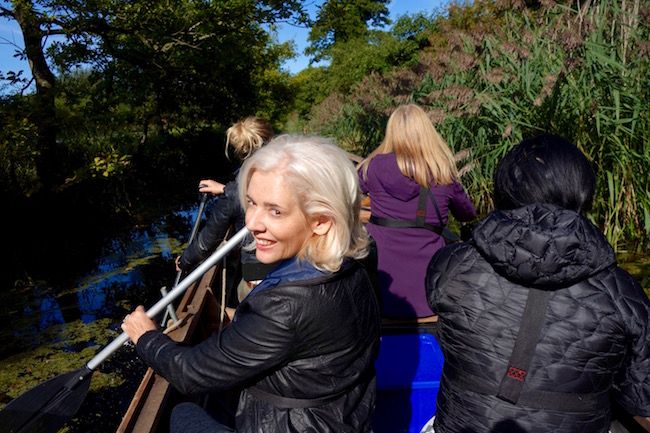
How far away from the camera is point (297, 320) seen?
46.3 inches

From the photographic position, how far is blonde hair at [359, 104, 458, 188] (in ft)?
8.47

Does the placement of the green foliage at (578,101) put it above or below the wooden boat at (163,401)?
above

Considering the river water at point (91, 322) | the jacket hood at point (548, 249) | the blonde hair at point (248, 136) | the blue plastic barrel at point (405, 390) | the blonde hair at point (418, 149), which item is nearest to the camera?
the jacket hood at point (548, 249)

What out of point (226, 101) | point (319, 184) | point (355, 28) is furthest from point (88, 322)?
point (355, 28)

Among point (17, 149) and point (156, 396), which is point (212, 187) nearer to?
point (156, 396)

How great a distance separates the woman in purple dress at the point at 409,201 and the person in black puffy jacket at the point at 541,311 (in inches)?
49.0

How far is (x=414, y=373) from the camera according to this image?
202cm

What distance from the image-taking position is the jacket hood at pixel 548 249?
112 cm

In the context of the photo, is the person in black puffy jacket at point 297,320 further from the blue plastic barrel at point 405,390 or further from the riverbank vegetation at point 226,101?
the riverbank vegetation at point 226,101

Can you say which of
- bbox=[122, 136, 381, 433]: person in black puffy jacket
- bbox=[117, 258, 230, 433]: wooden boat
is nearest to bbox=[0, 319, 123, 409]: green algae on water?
bbox=[117, 258, 230, 433]: wooden boat

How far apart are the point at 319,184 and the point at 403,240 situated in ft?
5.10

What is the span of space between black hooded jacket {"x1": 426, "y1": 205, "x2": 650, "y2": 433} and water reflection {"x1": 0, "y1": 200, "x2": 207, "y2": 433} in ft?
10.3

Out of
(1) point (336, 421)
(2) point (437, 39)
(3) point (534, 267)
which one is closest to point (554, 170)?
(3) point (534, 267)

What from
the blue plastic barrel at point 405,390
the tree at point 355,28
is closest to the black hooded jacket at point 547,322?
the blue plastic barrel at point 405,390
